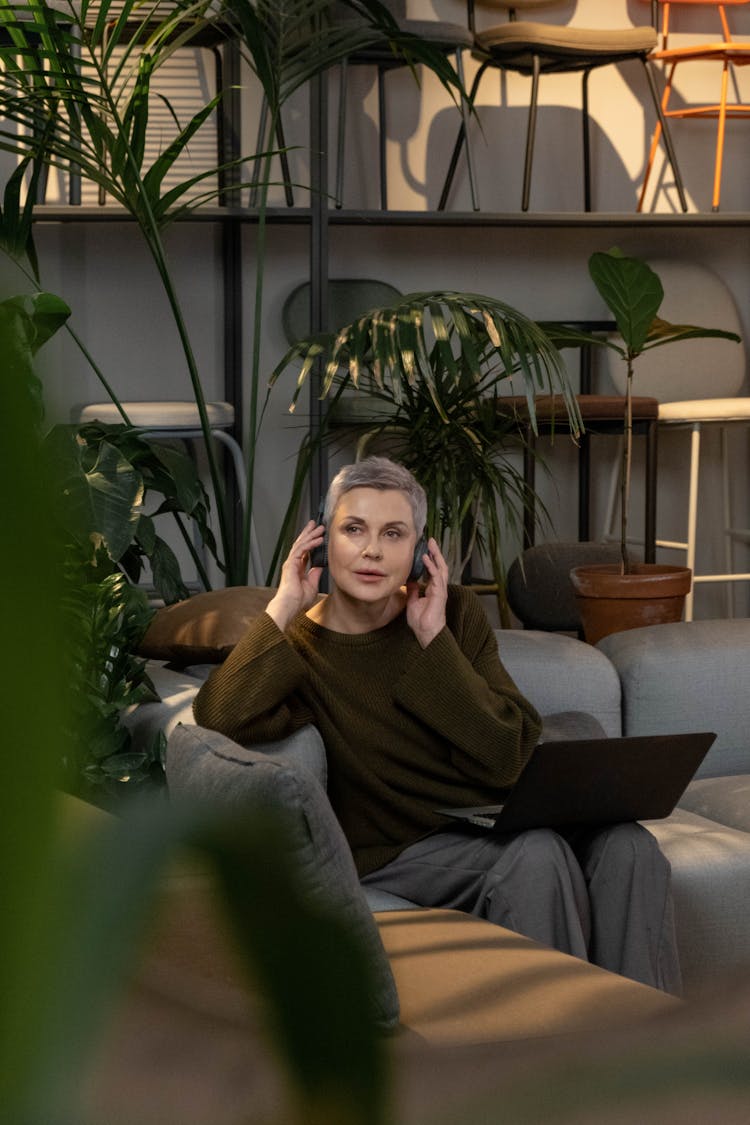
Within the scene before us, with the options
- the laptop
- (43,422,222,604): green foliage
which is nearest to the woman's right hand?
(43,422,222,604): green foliage

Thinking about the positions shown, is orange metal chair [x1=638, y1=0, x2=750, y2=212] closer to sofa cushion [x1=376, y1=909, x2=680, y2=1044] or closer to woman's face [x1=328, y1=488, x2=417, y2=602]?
woman's face [x1=328, y1=488, x2=417, y2=602]

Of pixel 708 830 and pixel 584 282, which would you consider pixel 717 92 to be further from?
pixel 708 830

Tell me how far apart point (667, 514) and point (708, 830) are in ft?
10.4

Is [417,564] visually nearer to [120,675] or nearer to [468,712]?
[468,712]

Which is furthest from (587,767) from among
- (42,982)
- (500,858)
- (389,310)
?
(42,982)

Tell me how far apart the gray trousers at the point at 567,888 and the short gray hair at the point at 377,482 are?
1.97 feet

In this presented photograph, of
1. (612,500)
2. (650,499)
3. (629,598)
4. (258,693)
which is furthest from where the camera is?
(612,500)

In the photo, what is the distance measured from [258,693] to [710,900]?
0.83 meters

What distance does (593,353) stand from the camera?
17.7ft

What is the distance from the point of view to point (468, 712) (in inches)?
96.8

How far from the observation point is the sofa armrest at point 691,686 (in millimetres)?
3037

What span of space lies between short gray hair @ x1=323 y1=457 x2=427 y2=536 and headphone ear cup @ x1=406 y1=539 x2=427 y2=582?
0.15ft

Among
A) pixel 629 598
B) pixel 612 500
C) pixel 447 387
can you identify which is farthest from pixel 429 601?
pixel 612 500

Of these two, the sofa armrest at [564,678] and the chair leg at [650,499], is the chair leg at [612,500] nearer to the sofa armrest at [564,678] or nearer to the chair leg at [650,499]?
the chair leg at [650,499]
